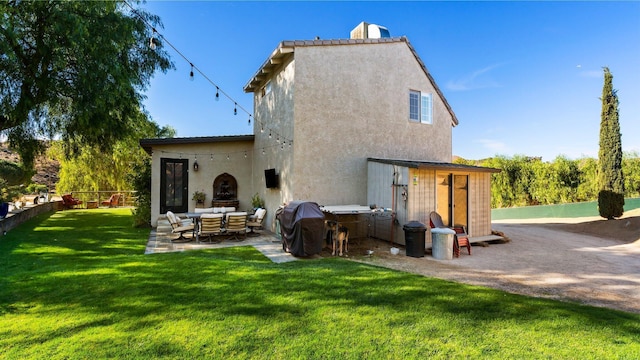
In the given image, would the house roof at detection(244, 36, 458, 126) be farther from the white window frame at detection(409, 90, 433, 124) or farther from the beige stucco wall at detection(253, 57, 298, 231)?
the white window frame at detection(409, 90, 433, 124)

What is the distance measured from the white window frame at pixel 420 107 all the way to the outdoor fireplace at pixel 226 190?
8.39 m

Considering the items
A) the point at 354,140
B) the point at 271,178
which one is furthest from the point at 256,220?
the point at 354,140

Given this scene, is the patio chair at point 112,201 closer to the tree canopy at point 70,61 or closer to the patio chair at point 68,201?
the patio chair at point 68,201

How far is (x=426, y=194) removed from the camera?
953 centimetres

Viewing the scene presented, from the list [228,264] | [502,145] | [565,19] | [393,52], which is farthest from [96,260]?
[502,145]

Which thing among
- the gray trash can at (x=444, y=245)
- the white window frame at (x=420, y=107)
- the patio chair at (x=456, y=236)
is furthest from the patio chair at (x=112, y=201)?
the gray trash can at (x=444, y=245)

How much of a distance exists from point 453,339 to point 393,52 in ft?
35.0

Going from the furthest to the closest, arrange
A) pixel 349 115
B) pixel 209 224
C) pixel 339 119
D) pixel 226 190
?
1. pixel 226 190
2. pixel 349 115
3. pixel 339 119
4. pixel 209 224

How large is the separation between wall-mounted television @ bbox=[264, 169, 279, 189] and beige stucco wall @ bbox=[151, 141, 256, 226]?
2801 mm

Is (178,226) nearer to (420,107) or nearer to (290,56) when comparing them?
(290,56)

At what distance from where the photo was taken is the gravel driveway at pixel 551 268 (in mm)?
5461

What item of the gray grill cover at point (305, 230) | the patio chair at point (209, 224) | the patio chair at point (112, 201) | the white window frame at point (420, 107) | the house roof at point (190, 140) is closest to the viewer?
the gray grill cover at point (305, 230)

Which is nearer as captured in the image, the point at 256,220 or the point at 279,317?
the point at 279,317

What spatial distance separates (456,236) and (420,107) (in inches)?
241
